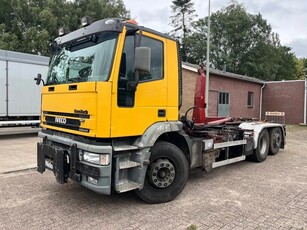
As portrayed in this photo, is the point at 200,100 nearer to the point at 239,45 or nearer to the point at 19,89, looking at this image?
the point at 19,89

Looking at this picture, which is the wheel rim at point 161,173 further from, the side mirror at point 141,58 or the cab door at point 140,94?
the side mirror at point 141,58

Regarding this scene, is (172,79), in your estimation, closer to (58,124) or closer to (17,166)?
(58,124)

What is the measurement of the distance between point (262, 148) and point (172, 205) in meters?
4.61

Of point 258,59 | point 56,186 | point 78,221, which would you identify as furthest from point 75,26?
point 258,59

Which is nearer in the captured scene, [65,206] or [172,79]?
[65,206]

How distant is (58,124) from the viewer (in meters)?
4.72

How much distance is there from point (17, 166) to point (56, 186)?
6.97 ft

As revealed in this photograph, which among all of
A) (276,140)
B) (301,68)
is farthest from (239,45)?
(276,140)

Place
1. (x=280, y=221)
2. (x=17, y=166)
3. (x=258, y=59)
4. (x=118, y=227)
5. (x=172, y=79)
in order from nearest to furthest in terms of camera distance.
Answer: (x=118, y=227)
(x=280, y=221)
(x=172, y=79)
(x=17, y=166)
(x=258, y=59)

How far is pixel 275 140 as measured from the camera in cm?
899

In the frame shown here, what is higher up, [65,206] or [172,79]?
[172,79]

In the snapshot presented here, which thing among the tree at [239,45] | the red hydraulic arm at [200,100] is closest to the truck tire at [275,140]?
the red hydraulic arm at [200,100]

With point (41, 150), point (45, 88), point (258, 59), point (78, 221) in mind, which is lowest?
point (78, 221)

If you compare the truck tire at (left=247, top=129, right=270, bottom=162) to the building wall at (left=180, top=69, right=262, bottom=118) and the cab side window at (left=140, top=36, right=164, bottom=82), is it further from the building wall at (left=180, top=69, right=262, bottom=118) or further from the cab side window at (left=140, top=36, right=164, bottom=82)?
the building wall at (left=180, top=69, right=262, bottom=118)
